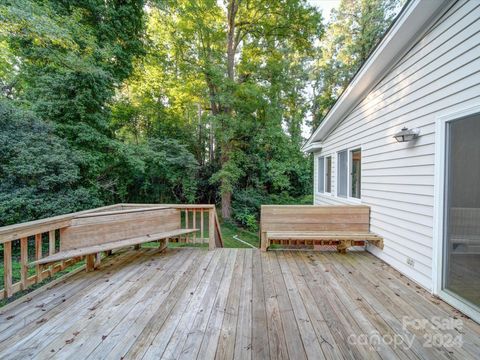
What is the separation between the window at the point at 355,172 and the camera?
15.6ft

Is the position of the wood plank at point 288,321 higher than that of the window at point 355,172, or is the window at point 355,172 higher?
the window at point 355,172

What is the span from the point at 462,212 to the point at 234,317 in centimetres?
259

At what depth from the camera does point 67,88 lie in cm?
578

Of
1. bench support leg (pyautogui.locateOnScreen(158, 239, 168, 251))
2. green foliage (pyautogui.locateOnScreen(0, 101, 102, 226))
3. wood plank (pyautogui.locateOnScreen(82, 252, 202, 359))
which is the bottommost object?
wood plank (pyautogui.locateOnScreen(82, 252, 202, 359))

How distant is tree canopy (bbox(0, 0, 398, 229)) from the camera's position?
5188 mm

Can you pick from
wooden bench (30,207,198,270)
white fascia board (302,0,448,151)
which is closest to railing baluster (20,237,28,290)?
wooden bench (30,207,198,270)

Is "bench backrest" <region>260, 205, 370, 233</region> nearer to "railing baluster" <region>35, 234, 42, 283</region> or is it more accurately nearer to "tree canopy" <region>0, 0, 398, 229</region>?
"railing baluster" <region>35, 234, 42, 283</region>

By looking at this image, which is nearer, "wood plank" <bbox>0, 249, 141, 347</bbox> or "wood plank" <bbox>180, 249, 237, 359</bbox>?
"wood plank" <bbox>180, 249, 237, 359</bbox>

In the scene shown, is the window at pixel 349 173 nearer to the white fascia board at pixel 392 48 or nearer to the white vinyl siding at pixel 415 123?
the white vinyl siding at pixel 415 123

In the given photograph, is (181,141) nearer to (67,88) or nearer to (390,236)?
(67,88)

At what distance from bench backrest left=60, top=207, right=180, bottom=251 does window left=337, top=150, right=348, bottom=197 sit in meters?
4.11

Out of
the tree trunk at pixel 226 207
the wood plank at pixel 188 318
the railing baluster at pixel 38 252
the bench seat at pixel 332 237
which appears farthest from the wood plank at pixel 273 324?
the tree trunk at pixel 226 207

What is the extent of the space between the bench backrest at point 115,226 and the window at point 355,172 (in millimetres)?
3882

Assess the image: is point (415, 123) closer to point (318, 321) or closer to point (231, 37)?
point (318, 321)
